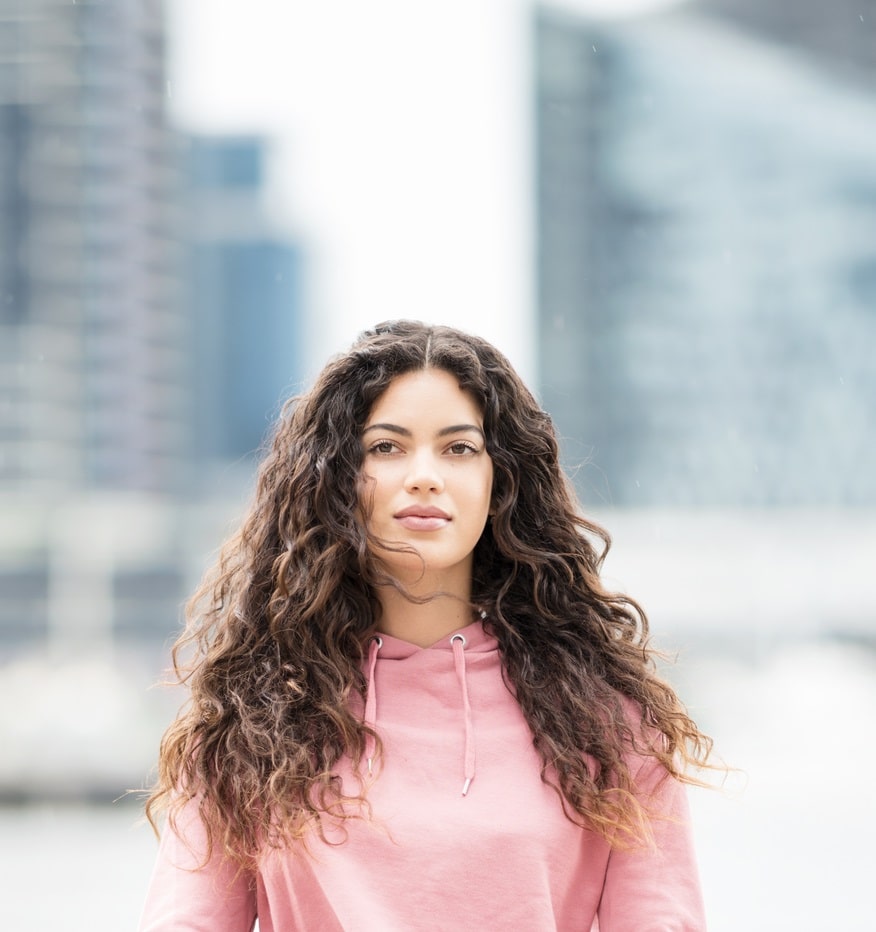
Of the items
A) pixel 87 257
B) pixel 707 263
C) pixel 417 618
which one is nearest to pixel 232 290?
pixel 87 257

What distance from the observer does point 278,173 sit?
4930 mm

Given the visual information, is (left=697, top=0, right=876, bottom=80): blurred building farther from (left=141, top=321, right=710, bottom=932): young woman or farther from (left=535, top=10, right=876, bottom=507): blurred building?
(left=141, top=321, right=710, bottom=932): young woman

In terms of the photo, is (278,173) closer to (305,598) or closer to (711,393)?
(711,393)

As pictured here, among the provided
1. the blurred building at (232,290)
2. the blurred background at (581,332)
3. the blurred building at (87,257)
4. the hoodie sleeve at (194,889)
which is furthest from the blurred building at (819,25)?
the hoodie sleeve at (194,889)

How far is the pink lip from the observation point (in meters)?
1.24

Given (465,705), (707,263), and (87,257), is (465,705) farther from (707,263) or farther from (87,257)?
(87,257)

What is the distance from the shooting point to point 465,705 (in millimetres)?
1283

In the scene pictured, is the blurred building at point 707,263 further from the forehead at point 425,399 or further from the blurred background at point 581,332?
the forehead at point 425,399

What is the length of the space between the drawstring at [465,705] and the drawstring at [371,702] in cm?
9

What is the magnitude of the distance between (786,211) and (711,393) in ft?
2.61

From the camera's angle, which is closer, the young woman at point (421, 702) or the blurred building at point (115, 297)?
the young woman at point (421, 702)

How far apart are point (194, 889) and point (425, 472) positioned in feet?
1.63

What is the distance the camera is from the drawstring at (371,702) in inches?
49.1

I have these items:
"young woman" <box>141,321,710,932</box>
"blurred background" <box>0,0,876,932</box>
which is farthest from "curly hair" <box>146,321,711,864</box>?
"blurred background" <box>0,0,876,932</box>
